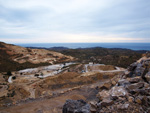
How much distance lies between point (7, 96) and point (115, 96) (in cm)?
1574

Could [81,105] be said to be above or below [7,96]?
above

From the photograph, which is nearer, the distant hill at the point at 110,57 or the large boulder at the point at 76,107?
the large boulder at the point at 76,107

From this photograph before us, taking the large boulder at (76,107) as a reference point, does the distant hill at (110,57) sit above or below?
below

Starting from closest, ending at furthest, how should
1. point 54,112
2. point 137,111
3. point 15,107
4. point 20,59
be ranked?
point 137,111
point 54,112
point 15,107
point 20,59

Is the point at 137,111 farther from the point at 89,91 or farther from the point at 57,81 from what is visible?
the point at 57,81

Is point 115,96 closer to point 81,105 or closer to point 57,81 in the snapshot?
point 81,105

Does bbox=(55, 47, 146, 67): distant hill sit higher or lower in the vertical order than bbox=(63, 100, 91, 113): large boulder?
lower

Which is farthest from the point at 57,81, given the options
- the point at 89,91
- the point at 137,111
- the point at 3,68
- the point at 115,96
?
the point at 3,68

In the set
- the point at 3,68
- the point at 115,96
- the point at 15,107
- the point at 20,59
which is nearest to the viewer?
the point at 115,96

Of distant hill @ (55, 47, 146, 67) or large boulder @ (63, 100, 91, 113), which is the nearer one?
large boulder @ (63, 100, 91, 113)

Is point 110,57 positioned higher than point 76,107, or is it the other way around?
point 76,107

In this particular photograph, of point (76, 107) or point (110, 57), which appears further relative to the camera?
point (110, 57)

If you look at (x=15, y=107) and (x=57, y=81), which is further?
(x=57, y=81)

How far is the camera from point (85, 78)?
23.9 metres
